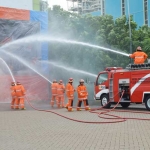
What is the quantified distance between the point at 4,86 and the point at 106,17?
1019cm

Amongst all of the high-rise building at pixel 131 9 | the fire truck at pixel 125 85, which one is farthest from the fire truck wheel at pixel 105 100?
the high-rise building at pixel 131 9

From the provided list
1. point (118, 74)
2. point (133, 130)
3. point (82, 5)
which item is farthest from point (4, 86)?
point (82, 5)

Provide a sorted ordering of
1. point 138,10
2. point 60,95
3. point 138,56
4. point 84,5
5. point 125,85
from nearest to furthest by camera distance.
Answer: point 138,56 → point 125,85 → point 60,95 → point 138,10 → point 84,5

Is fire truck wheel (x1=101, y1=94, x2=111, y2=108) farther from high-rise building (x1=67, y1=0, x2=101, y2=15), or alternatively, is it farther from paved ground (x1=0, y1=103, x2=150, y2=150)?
high-rise building (x1=67, y1=0, x2=101, y2=15)

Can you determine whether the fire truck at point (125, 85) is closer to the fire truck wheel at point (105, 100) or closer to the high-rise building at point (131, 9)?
the fire truck wheel at point (105, 100)

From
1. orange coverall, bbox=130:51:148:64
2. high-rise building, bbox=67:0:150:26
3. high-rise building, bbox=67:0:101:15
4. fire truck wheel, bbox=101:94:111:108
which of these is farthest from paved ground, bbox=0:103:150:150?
high-rise building, bbox=67:0:101:15

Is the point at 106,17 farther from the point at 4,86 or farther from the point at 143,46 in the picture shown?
the point at 4,86

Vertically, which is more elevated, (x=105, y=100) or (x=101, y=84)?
(x=101, y=84)

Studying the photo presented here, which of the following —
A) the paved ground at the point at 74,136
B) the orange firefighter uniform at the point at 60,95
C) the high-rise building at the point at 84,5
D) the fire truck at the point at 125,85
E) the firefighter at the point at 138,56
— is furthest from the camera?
the high-rise building at the point at 84,5

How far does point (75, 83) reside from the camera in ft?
89.1

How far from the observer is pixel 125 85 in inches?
678

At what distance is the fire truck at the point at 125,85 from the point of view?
16062 millimetres

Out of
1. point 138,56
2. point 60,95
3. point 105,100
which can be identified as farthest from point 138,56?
point 60,95

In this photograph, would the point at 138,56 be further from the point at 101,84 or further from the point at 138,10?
the point at 138,10
